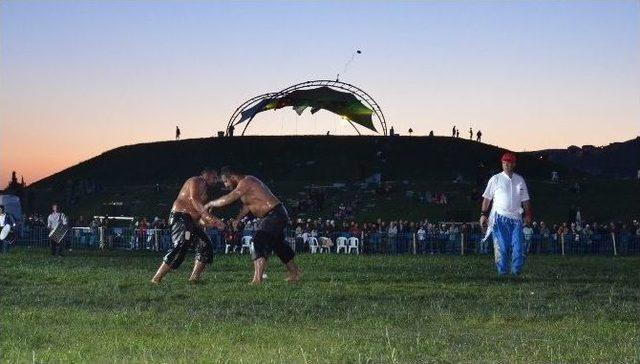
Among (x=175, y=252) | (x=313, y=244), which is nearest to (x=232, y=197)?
(x=175, y=252)

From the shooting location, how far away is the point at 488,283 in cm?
1670

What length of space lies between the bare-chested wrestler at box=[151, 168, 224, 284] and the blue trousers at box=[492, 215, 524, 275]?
4979 millimetres

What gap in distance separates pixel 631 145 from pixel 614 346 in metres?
138

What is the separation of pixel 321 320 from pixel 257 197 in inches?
250

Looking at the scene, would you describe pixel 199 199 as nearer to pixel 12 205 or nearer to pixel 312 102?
pixel 12 205

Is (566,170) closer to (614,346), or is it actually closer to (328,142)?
(328,142)

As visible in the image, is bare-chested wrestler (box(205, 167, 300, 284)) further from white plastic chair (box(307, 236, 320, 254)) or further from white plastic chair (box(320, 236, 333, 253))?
white plastic chair (box(307, 236, 320, 254))

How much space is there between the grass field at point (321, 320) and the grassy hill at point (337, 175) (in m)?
38.4

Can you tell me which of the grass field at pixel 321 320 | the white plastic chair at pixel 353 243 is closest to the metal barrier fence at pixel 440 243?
the white plastic chair at pixel 353 243

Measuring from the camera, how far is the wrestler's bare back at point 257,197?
17234 millimetres

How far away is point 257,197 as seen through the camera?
1725 centimetres

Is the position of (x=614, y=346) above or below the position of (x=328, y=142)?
below

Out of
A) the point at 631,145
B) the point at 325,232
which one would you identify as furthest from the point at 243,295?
the point at 631,145

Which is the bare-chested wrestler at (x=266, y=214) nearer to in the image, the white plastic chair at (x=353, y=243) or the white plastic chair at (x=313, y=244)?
the white plastic chair at (x=353, y=243)
